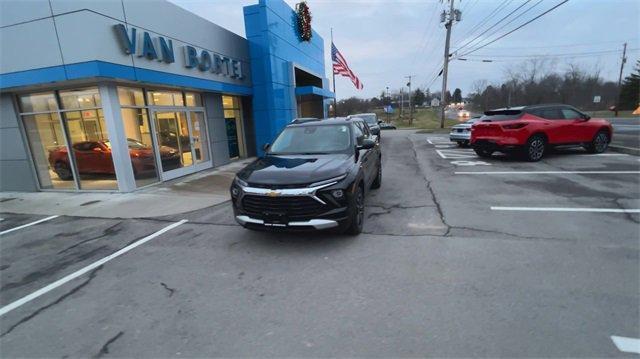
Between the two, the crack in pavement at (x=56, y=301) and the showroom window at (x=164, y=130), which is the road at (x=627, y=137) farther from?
the showroom window at (x=164, y=130)

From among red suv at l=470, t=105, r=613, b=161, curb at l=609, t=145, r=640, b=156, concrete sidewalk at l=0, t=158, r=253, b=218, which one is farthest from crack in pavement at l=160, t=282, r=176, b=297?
curb at l=609, t=145, r=640, b=156

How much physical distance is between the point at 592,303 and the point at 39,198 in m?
12.1

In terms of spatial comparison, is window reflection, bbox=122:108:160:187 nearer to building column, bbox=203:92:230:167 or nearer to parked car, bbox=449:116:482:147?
building column, bbox=203:92:230:167

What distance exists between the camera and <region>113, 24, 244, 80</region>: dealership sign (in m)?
8.25

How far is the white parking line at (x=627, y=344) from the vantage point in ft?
7.88

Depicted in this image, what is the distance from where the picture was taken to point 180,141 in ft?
36.5

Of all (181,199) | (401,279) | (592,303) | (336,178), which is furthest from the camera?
(181,199)

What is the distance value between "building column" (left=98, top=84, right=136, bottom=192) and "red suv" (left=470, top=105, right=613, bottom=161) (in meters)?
11.0

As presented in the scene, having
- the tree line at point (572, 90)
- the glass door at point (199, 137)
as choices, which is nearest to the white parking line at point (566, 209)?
the glass door at point (199, 137)

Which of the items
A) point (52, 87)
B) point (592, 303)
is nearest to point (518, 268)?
point (592, 303)

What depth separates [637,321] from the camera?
2705 millimetres

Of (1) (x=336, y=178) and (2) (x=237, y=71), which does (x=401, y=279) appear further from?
(2) (x=237, y=71)

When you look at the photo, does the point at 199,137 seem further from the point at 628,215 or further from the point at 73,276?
the point at 628,215

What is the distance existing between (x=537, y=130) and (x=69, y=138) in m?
14.0
